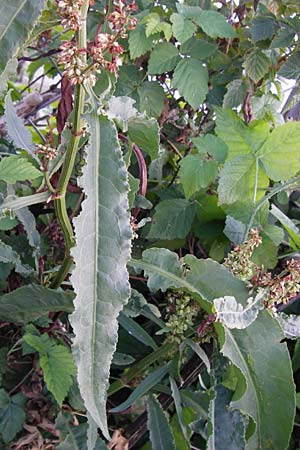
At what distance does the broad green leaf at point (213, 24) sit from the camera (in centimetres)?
85

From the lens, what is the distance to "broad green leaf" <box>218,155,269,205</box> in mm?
763

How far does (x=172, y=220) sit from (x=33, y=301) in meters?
0.24

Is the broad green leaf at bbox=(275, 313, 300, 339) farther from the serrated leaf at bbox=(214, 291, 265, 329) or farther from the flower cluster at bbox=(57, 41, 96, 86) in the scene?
the flower cluster at bbox=(57, 41, 96, 86)

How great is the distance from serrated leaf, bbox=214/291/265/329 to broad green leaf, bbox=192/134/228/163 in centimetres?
26

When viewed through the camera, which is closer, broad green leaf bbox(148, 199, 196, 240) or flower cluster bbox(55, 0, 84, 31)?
flower cluster bbox(55, 0, 84, 31)

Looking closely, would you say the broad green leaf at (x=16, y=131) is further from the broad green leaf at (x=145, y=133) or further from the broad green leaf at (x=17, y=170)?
the broad green leaf at (x=145, y=133)

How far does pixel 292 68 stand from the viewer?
0.89 metres

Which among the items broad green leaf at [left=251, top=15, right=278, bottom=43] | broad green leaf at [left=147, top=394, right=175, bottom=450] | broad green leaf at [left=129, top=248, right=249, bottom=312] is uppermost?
broad green leaf at [left=251, top=15, right=278, bottom=43]

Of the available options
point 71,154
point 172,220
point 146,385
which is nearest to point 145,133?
point 71,154

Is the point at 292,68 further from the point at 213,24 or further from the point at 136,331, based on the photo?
the point at 136,331

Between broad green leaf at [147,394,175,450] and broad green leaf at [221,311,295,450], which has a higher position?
broad green leaf at [221,311,295,450]

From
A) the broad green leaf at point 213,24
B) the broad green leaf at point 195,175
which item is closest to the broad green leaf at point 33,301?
the broad green leaf at point 195,175

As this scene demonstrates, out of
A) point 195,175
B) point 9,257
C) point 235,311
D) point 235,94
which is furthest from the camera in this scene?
point 235,94

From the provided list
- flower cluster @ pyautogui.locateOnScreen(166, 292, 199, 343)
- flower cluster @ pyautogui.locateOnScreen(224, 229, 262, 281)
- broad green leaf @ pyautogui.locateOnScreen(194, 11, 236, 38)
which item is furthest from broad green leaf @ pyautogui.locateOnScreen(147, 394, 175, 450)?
broad green leaf @ pyautogui.locateOnScreen(194, 11, 236, 38)
